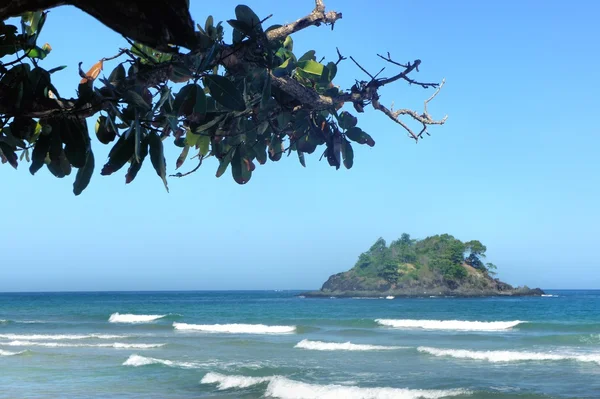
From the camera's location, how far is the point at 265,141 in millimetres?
2508

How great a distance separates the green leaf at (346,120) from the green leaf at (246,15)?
70cm

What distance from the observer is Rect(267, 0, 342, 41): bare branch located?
7.52 ft

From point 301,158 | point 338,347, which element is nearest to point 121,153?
point 301,158

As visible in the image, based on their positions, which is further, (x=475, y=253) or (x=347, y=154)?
(x=475, y=253)

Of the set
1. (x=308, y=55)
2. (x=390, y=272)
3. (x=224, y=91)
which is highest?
(x=390, y=272)

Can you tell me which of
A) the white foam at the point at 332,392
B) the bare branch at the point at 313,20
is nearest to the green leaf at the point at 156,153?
the bare branch at the point at 313,20

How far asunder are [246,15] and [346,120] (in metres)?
0.77

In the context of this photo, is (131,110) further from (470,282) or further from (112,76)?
(470,282)

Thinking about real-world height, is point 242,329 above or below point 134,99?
below

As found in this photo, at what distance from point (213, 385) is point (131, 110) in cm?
946

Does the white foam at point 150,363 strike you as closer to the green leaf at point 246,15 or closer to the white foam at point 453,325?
the green leaf at point 246,15

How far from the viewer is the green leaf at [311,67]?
95.5 inches

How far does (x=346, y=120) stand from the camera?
8.51 feet

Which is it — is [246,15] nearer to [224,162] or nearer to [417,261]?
[224,162]
